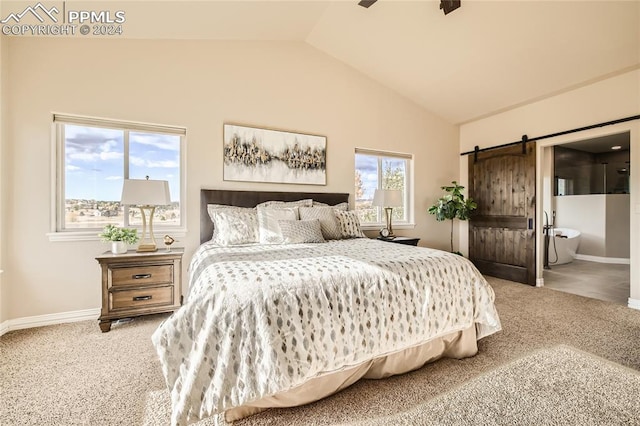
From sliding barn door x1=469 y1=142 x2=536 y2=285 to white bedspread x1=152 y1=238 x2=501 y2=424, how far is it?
2759 millimetres

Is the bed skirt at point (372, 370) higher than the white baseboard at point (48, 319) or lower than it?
higher

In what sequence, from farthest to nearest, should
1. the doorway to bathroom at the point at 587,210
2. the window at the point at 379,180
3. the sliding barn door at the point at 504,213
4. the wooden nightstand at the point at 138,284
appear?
the doorway to bathroom at the point at 587,210, the window at the point at 379,180, the sliding barn door at the point at 504,213, the wooden nightstand at the point at 138,284

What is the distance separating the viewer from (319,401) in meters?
1.58

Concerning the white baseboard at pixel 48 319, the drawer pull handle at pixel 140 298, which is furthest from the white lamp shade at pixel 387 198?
the white baseboard at pixel 48 319

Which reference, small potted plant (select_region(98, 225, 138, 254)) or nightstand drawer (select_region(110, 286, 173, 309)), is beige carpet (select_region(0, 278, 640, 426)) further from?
small potted plant (select_region(98, 225, 138, 254))

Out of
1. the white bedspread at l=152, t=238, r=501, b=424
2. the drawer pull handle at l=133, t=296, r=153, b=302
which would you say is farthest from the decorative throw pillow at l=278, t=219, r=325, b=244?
the drawer pull handle at l=133, t=296, r=153, b=302

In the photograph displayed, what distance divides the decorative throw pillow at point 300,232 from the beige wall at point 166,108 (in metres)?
0.97

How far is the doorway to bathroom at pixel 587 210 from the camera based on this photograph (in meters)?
5.39

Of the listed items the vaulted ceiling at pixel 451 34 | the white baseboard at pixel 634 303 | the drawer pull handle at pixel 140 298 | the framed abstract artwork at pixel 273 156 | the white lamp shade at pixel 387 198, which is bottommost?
the white baseboard at pixel 634 303

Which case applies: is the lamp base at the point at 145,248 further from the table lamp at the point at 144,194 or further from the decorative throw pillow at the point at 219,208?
the decorative throw pillow at the point at 219,208

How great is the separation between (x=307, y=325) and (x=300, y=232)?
1.43m

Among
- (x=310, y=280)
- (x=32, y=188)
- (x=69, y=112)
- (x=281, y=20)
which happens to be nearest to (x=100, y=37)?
(x=69, y=112)

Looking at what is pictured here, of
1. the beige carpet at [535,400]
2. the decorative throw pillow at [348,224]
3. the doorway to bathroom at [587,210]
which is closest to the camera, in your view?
the beige carpet at [535,400]

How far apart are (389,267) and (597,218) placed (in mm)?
Result: 7044
